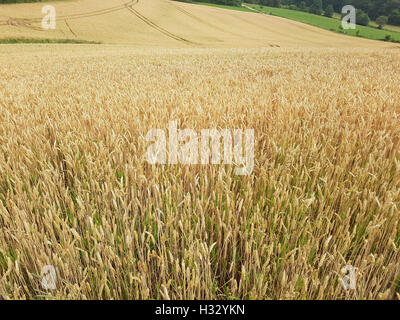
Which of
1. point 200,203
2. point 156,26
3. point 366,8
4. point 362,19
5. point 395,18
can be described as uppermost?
point 366,8

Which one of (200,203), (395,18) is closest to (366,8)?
(395,18)

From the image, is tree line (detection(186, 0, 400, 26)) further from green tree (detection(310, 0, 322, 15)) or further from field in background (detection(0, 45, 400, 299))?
field in background (detection(0, 45, 400, 299))

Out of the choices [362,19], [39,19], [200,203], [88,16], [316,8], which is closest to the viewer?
[200,203]

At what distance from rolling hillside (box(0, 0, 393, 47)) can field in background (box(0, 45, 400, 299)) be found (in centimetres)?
3431

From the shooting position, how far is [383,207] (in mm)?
1101

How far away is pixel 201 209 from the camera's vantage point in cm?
100

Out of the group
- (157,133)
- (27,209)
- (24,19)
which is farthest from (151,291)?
(24,19)

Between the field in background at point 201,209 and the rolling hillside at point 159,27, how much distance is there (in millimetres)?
34305

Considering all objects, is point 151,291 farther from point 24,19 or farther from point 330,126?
point 24,19

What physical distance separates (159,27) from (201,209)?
5055cm

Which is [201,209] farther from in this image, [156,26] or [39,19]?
[39,19]

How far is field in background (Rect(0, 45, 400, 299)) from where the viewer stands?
37.0 inches

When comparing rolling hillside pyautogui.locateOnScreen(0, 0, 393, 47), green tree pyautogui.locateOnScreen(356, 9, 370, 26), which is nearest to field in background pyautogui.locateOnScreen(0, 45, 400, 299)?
rolling hillside pyautogui.locateOnScreen(0, 0, 393, 47)

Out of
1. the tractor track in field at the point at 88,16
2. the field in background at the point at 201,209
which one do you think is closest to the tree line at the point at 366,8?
the tractor track in field at the point at 88,16
